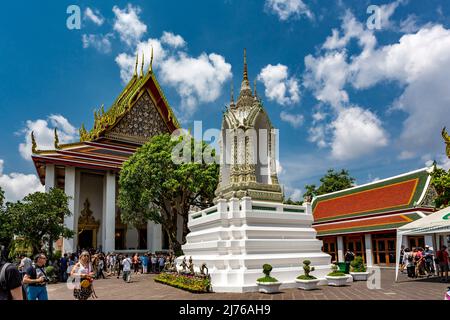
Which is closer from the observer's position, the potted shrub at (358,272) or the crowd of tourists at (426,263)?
the crowd of tourists at (426,263)

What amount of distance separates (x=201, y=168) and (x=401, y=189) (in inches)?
479

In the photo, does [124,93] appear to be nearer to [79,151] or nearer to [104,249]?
[79,151]

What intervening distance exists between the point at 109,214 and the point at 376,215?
759 inches

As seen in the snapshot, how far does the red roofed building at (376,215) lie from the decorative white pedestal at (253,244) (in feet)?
27.1

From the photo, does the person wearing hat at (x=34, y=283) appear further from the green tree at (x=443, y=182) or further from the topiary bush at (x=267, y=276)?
the green tree at (x=443, y=182)

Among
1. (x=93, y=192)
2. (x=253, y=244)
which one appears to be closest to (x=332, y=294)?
(x=253, y=244)

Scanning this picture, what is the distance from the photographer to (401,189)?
22.9 meters

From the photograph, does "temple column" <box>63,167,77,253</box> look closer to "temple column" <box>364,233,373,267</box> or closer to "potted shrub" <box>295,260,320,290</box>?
"potted shrub" <box>295,260,320,290</box>

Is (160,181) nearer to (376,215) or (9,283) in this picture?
(376,215)

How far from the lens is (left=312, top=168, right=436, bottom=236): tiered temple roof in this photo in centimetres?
2102

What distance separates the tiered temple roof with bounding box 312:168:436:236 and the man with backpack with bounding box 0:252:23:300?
19821mm

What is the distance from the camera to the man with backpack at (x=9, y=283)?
13.8 feet

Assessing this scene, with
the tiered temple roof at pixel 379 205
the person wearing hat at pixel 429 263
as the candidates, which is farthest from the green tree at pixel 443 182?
the tiered temple roof at pixel 379 205

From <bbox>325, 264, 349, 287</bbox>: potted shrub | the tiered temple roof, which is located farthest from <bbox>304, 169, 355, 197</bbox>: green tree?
<bbox>325, 264, 349, 287</bbox>: potted shrub
